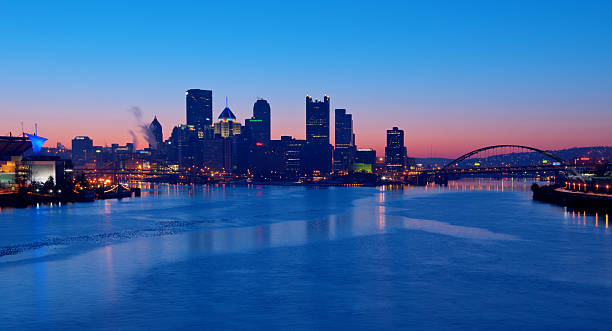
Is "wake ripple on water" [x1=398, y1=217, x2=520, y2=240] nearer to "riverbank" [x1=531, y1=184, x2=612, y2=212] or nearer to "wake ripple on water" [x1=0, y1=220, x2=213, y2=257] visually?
"wake ripple on water" [x1=0, y1=220, x2=213, y2=257]

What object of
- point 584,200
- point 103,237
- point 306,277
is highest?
point 584,200

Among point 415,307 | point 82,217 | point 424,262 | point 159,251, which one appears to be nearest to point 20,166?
point 82,217

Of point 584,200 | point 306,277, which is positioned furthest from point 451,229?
point 584,200

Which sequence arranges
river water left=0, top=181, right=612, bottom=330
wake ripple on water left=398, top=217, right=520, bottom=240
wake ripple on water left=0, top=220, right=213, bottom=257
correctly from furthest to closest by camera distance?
wake ripple on water left=398, top=217, right=520, bottom=240
wake ripple on water left=0, top=220, right=213, bottom=257
river water left=0, top=181, right=612, bottom=330

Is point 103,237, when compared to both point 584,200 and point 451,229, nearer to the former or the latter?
point 451,229

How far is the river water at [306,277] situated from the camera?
1903cm

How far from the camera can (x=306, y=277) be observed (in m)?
25.8

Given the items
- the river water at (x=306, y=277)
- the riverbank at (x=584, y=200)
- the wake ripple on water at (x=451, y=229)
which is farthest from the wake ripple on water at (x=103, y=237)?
the riverbank at (x=584, y=200)

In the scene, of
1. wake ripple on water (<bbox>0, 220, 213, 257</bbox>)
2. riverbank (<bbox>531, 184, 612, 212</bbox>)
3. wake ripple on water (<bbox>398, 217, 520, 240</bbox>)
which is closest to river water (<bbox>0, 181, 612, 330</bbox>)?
wake ripple on water (<bbox>0, 220, 213, 257</bbox>)

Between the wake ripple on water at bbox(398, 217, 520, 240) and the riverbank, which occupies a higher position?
the riverbank

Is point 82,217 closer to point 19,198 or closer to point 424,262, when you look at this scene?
point 19,198

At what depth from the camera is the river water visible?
19031 mm

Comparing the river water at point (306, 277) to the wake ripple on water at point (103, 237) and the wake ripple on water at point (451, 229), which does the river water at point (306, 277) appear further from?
the wake ripple on water at point (451, 229)

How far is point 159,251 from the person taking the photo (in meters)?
33.7
